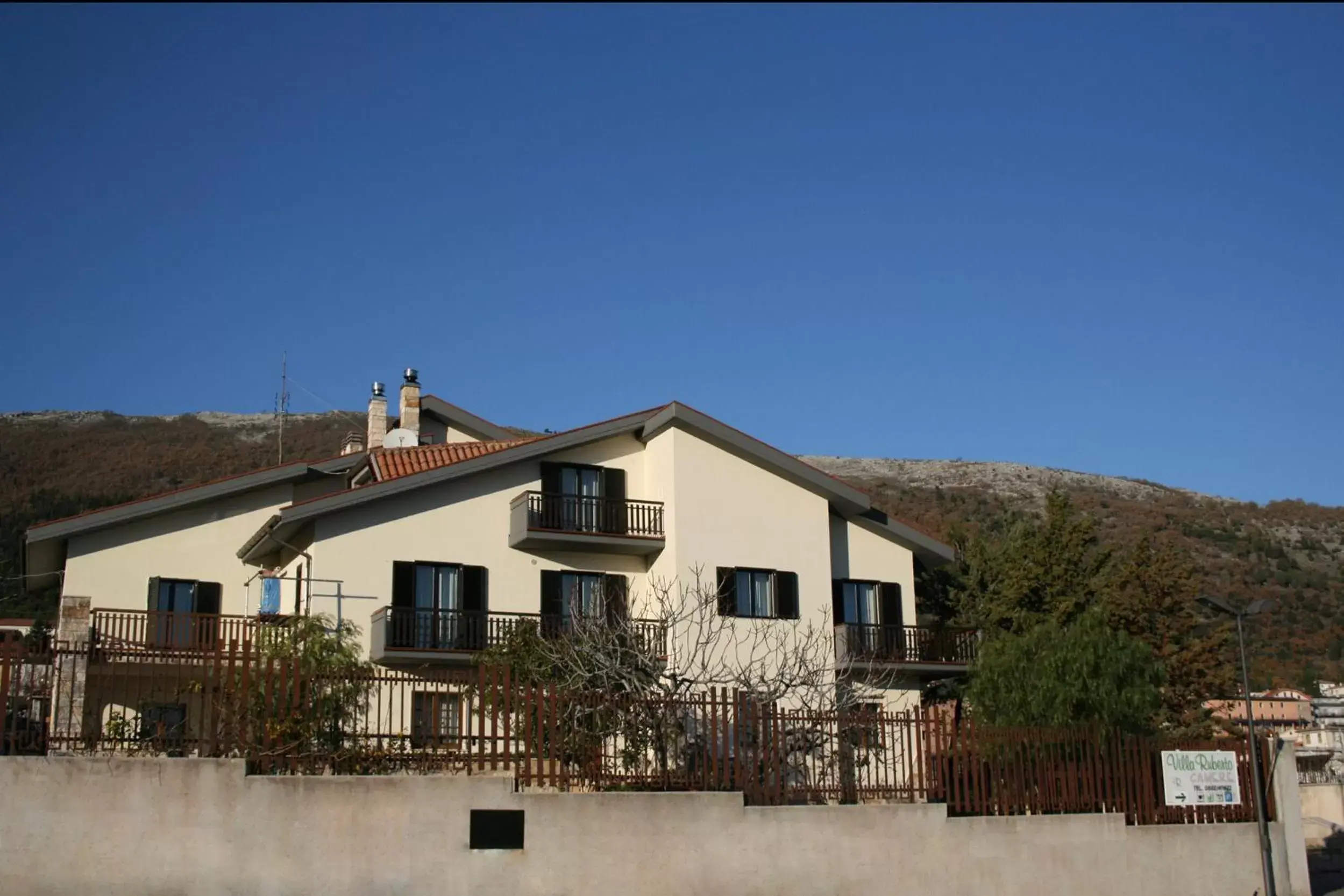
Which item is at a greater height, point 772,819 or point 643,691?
point 643,691

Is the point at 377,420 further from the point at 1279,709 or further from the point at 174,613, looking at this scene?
the point at 1279,709

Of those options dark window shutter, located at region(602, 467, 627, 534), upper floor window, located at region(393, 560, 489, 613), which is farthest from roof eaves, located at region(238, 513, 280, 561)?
dark window shutter, located at region(602, 467, 627, 534)

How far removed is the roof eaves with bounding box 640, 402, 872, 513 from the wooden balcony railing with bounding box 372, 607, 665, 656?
17.1 ft

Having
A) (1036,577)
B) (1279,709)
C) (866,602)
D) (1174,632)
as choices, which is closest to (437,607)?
(866,602)

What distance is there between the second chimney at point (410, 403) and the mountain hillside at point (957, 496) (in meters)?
30.6

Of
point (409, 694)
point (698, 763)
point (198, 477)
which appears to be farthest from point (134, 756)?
point (198, 477)

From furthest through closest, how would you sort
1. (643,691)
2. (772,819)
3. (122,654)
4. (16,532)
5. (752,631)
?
1. (16,532)
2. (752,631)
3. (122,654)
4. (643,691)
5. (772,819)

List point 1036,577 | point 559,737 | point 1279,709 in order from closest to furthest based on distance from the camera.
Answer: point 559,737 < point 1036,577 < point 1279,709

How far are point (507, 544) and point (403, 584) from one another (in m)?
2.90

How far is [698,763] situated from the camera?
20.8m

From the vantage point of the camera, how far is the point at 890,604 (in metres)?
38.7

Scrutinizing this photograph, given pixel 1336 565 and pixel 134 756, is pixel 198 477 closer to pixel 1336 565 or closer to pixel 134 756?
pixel 1336 565

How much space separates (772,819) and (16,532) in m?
56.7

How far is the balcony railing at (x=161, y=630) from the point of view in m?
28.3
